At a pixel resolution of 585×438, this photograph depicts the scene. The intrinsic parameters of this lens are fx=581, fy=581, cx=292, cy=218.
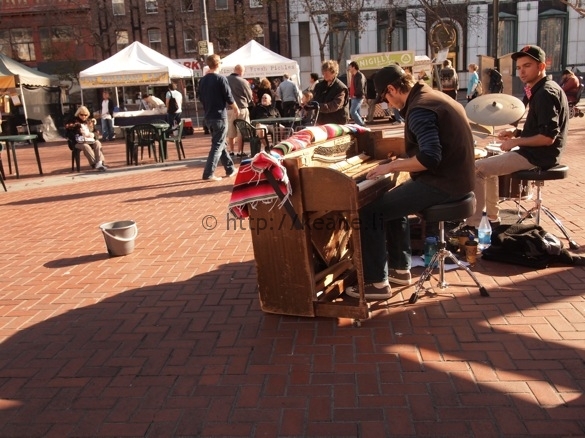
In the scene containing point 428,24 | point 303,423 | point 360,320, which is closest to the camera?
point 303,423

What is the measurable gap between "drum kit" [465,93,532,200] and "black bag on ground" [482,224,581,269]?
887mm

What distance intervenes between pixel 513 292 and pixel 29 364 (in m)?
3.37

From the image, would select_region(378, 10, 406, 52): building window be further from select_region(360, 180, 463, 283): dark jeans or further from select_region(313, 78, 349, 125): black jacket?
select_region(360, 180, 463, 283): dark jeans

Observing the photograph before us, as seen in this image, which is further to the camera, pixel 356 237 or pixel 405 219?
pixel 405 219

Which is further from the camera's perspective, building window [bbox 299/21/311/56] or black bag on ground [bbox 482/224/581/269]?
building window [bbox 299/21/311/56]

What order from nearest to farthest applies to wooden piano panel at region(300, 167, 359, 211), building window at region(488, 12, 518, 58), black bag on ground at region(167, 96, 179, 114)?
1. wooden piano panel at region(300, 167, 359, 211)
2. black bag on ground at region(167, 96, 179, 114)
3. building window at region(488, 12, 518, 58)

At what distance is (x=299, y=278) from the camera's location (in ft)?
12.8

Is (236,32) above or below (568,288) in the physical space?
above

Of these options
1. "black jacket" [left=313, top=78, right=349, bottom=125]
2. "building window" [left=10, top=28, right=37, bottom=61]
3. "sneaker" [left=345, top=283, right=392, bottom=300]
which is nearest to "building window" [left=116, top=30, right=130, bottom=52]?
"building window" [left=10, top=28, right=37, bottom=61]

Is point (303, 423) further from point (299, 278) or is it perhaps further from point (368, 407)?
point (299, 278)

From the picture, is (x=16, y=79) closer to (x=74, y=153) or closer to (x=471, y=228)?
(x=74, y=153)

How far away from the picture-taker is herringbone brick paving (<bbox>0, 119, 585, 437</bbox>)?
113 inches

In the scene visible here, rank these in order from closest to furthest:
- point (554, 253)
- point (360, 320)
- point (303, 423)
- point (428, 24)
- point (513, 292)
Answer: point (303, 423) < point (360, 320) < point (513, 292) < point (554, 253) < point (428, 24)

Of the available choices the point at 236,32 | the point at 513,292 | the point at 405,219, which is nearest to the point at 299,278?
the point at 405,219
